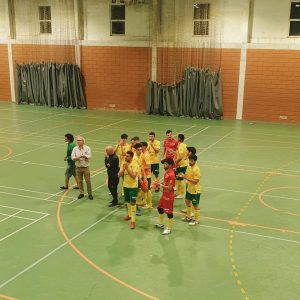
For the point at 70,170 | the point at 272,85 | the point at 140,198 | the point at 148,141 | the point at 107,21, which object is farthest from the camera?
the point at 107,21

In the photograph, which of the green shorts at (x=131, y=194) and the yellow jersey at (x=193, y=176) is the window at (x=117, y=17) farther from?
the yellow jersey at (x=193, y=176)

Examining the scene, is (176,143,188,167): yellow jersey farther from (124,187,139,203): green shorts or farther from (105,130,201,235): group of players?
(124,187,139,203): green shorts

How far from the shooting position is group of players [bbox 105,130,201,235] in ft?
29.1

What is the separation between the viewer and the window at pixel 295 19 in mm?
22719

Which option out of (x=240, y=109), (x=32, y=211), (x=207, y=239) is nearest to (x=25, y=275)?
(x=32, y=211)

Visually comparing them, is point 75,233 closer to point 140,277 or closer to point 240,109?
point 140,277

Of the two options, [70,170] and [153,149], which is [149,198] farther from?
[70,170]

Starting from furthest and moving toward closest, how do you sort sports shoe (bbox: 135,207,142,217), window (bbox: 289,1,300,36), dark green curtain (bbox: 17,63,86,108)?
dark green curtain (bbox: 17,63,86,108) → window (bbox: 289,1,300,36) → sports shoe (bbox: 135,207,142,217)

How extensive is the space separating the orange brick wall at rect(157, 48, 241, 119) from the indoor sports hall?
0.06 meters

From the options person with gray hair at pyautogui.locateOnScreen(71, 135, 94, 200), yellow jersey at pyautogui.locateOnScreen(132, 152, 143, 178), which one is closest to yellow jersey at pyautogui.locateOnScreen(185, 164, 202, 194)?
yellow jersey at pyautogui.locateOnScreen(132, 152, 143, 178)

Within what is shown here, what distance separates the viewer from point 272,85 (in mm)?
23609

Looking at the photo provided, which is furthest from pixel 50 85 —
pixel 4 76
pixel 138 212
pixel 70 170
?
pixel 138 212

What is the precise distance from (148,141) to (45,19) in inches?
764

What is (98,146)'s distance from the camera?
17.3 m
